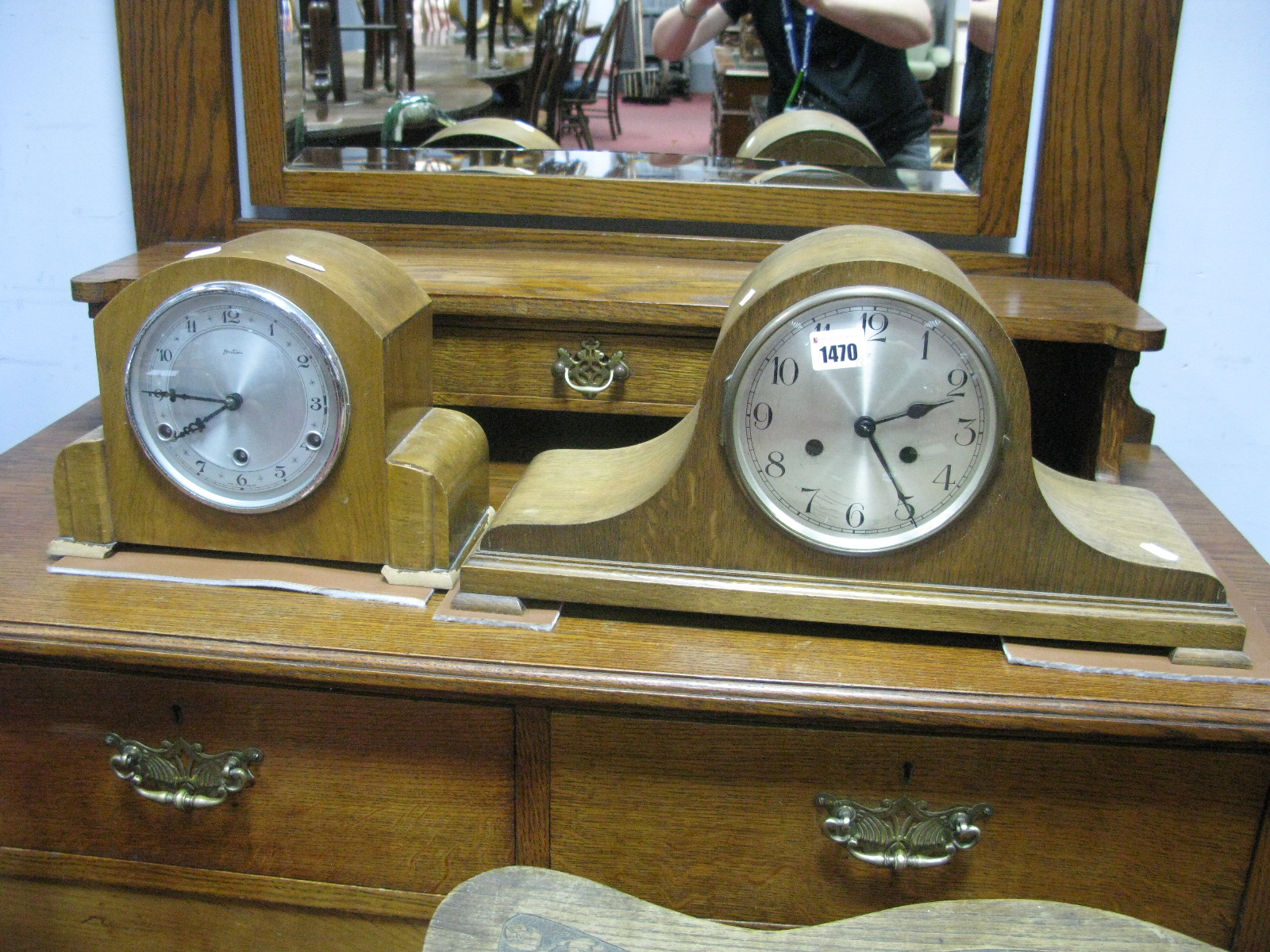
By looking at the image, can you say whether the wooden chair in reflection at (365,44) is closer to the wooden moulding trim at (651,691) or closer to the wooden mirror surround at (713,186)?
the wooden mirror surround at (713,186)

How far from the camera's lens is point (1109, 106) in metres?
1.27

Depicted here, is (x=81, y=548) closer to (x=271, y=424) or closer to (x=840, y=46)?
(x=271, y=424)

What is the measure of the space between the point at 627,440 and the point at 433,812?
0.56 metres

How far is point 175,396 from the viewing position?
997mm

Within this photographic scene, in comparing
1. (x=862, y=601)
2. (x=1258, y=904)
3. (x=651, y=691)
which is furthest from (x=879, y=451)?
(x=1258, y=904)

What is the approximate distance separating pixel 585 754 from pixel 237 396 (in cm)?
43

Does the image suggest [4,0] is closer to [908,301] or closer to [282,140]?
[282,140]

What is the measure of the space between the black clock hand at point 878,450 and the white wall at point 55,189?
3.31ft

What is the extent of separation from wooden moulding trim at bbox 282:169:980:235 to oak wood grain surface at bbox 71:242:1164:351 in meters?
0.07

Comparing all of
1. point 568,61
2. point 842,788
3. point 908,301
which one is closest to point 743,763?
point 842,788

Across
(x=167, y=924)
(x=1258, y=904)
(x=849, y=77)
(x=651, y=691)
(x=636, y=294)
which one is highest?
(x=849, y=77)

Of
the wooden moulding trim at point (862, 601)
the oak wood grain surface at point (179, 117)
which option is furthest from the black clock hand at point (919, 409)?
the oak wood grain surface at point (179, 117)

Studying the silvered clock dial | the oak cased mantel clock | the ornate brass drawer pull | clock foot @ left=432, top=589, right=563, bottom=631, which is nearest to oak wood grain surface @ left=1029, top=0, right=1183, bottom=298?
the oak cased mantel clock

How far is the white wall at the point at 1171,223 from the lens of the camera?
1289mm
